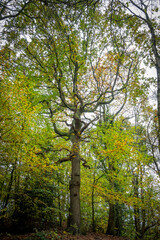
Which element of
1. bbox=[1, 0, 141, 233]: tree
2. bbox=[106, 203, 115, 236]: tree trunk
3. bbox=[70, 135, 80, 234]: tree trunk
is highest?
bbox=[1, 0, 141, 233]: tree

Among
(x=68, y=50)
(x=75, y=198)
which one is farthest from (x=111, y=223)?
(x=68, y=50)

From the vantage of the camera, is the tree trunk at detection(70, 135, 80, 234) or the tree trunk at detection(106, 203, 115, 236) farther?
the tree trunk at detection(106, 203, 115, 236)

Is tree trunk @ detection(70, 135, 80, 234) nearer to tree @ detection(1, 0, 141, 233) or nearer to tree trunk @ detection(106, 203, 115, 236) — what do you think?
tree @ detection(1, 0, 141, 233)

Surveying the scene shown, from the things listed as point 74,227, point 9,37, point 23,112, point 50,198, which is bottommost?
point 74,227

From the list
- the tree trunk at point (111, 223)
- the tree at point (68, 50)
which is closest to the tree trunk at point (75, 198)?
the tree at point (68, 50)

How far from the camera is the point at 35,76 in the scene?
289 inches

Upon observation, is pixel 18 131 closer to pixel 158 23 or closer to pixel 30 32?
pixel 30 32

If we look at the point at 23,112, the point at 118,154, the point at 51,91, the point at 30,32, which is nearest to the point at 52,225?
the point at 118,154

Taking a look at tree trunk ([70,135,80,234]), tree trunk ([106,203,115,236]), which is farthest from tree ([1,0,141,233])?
tree trunk ([106,203,115,236])

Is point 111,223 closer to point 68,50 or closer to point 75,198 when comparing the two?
point 75,198

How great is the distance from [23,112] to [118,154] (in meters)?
4.69

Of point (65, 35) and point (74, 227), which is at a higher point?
point (65, 35)

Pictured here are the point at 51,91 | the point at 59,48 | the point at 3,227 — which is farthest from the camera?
the point at 51,91

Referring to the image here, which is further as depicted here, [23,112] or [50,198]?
[50,198]
